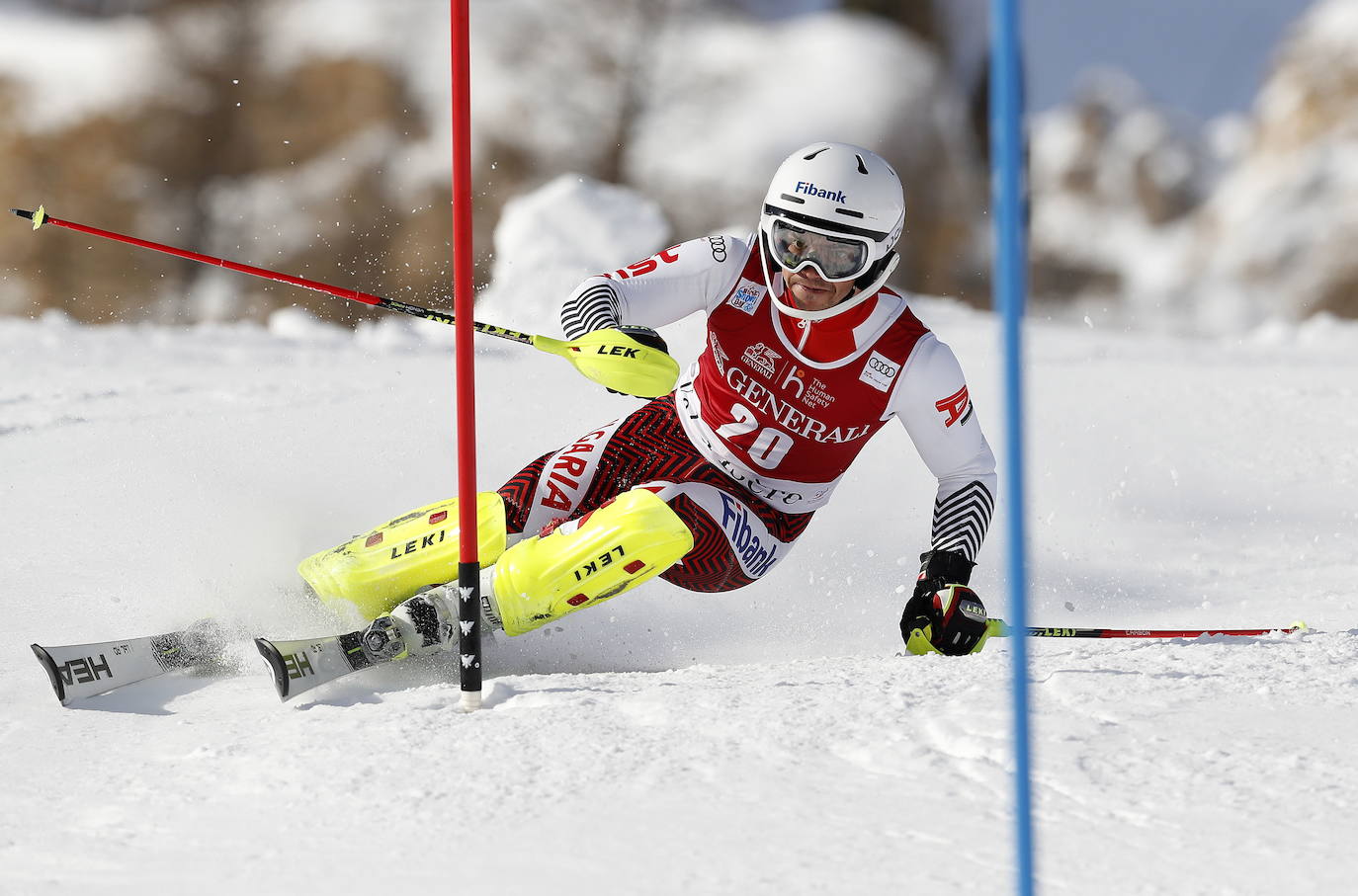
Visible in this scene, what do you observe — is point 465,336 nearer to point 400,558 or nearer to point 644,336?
point 644,336

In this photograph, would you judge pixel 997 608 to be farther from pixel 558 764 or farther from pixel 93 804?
pixel 93 804

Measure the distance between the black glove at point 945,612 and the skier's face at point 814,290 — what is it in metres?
0.61

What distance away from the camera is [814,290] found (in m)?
2.68

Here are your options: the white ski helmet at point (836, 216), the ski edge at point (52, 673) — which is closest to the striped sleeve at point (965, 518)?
the white ski helmet at point (836, 216)

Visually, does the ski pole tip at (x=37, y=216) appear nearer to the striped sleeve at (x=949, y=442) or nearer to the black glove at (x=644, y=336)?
the black glove at (x=644, y=336)

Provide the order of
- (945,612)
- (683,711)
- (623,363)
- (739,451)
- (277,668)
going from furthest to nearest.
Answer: (739,451), (945,612), (623,363), (277,668), (683,711)

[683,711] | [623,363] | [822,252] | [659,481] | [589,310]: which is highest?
[822,252]

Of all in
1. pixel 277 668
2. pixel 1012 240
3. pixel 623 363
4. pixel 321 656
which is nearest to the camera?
pixel 1012 240

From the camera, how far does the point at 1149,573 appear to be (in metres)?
4.18

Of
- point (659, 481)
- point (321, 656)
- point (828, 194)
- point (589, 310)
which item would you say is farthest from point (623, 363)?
point (321, 656)

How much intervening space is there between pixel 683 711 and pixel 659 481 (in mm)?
722

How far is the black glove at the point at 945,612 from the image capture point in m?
2.71

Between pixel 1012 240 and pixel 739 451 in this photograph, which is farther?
pixel 739 451

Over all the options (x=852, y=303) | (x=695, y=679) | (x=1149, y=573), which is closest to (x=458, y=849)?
(x=695, y=679)
